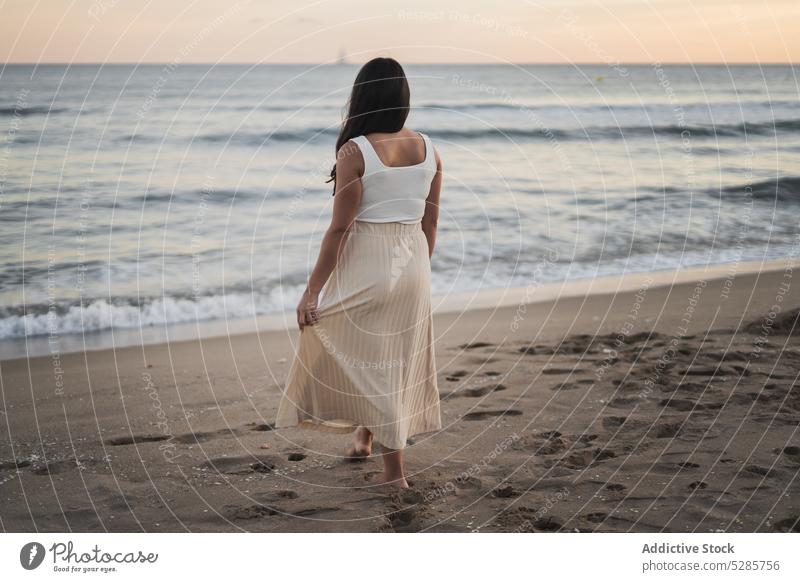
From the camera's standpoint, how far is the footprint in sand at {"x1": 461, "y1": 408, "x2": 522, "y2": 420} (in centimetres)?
520

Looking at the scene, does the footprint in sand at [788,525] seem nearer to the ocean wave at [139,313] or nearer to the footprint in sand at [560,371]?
the footprint in sand at [560,371]

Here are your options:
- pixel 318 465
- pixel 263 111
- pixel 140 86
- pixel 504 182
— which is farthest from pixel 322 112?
pixel 318 465

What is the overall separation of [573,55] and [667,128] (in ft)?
43.6

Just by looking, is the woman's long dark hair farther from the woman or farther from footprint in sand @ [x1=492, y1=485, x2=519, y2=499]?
footprint in sand @ [x1=492, y1=485, x2=519, y2=499]

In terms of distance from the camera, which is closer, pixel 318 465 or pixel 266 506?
pixel 266 506

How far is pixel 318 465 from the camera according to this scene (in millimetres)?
4559

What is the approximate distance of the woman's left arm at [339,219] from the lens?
3.81m

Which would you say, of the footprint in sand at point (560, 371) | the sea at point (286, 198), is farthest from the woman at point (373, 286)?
the sea at point (286, 198)

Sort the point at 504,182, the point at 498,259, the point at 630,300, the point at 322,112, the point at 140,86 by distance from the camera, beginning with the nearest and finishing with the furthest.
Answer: the point at 630,300 → the point at 498,259 → the point at 504,182 → the point at 322,112 → the point at 140,86

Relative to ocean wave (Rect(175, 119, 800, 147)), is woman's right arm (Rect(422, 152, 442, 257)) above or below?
below

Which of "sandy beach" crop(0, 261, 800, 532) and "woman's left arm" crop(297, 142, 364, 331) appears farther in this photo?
"sandy beach" crop(0, 261, 800, 532)

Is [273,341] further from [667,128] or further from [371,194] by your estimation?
[667,128]

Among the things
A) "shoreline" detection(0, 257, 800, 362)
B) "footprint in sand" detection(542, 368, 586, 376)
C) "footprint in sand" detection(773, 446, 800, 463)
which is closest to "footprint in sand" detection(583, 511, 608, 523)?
"footprint in sand" detection(773, 446, 800, 463)
